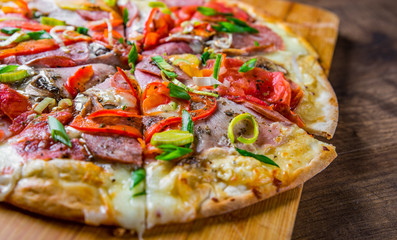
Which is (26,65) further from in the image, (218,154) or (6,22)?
(218,154)

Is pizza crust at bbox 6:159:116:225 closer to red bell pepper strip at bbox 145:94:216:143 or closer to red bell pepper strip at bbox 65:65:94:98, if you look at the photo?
red bell pepper strip at bbox 145:94:216:143

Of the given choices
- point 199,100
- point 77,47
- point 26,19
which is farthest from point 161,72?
point 26,19

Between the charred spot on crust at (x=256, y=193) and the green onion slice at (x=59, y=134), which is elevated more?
the green onion slice at (x=59, y=134)

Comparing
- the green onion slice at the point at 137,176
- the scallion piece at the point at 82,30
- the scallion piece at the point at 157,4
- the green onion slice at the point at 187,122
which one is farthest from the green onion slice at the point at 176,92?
the scallion piece at the point at 157,4

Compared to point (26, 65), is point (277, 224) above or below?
below

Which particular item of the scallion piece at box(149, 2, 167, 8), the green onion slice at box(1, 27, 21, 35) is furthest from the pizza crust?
the scallion piece at box(149, 2, 167, 8)

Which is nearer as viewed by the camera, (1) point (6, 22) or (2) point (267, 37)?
(1) point (6, 22)

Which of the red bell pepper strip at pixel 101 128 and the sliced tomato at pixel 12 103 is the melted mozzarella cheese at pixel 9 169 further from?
the red bell pepper strip at pixel 101 128
